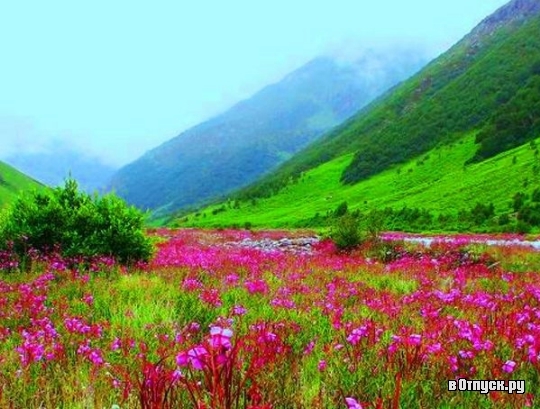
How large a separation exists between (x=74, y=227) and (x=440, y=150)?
8574cm

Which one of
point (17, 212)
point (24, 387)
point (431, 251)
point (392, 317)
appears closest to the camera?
point (24, 387)

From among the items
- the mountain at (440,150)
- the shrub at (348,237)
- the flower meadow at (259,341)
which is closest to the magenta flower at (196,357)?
the flower meadow at (259,341)

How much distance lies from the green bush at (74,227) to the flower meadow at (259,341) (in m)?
1.94

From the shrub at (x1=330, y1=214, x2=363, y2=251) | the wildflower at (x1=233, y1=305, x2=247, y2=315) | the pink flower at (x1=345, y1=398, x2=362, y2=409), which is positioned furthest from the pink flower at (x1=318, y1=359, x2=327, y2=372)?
the shrub at (x1=330, y1=214, x2=363, y2=251)

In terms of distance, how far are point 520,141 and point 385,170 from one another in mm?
32498

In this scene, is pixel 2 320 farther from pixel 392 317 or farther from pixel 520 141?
pixel 520 141

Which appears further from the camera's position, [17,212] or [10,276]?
[17,212]

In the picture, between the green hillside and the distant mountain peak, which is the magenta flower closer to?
the green hillside

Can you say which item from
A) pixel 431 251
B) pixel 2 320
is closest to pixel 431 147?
pixel 431 251

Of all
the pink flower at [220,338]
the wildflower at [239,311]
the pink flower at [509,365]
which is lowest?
the pink flower at [509,365]

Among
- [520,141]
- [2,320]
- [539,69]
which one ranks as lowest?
[2,320]

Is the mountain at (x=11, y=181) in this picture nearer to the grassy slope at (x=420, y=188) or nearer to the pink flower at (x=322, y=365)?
the grassy slope at (x=420, y=188)

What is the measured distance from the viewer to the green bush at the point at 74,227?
12.6m

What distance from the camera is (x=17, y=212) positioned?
13164 mm
